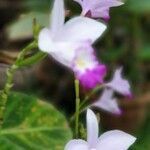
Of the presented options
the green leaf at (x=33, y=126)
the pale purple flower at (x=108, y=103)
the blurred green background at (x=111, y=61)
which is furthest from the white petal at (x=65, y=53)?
the blurred green background at (x=111, y=61)

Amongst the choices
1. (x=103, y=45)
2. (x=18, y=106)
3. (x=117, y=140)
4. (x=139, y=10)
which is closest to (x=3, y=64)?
(x=18, y=106)

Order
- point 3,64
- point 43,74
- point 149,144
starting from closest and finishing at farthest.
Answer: point 3,64
point 149,144
point 43,74

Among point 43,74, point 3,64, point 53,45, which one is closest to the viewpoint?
point 53,45

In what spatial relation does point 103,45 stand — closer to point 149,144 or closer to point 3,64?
point 149,144

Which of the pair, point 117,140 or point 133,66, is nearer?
point 117,140

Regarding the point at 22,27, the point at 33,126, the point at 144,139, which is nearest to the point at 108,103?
the point at 33,126

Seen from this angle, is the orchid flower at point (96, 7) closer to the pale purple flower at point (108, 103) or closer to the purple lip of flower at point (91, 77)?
the purple lip of flower at point (91, 77)
